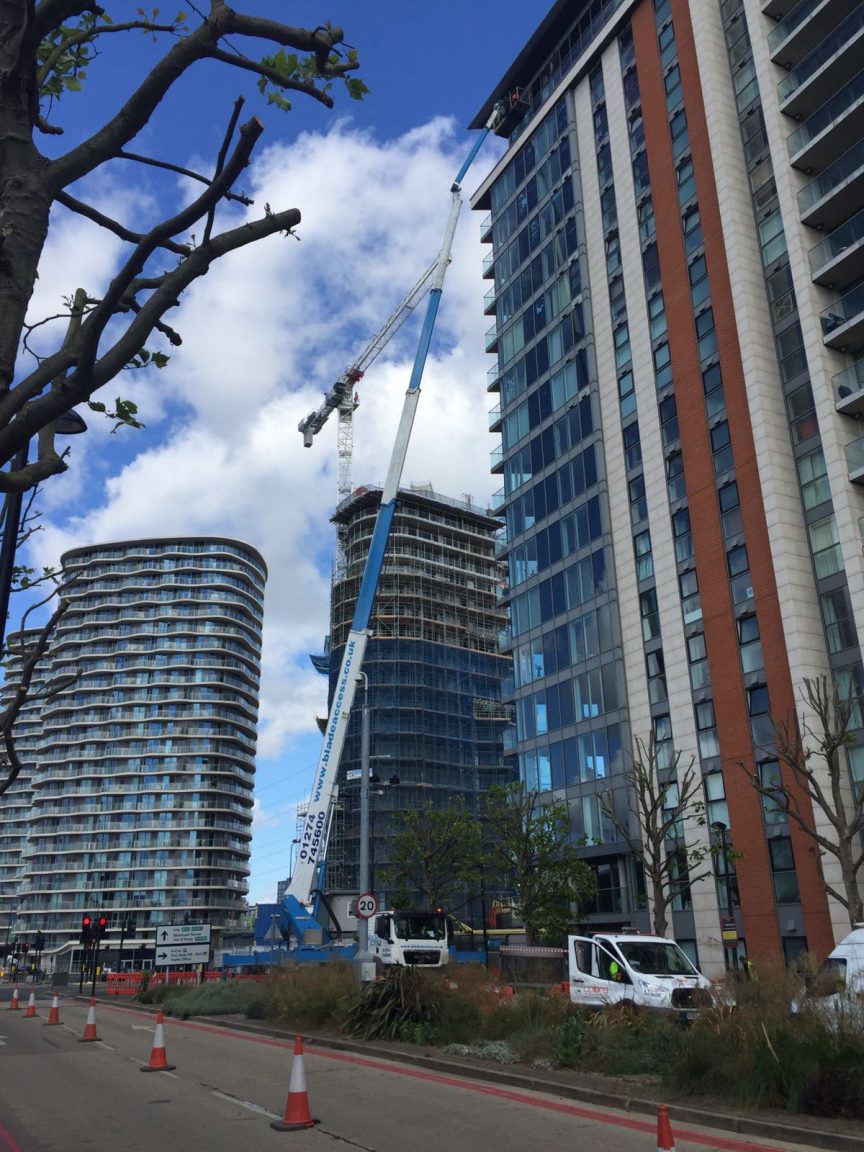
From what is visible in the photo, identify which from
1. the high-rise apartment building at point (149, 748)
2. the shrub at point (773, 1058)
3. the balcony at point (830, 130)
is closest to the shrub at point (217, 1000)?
the shrub at point (773, 1058)

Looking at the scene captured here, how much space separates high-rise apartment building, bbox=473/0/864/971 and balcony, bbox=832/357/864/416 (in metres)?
0.11

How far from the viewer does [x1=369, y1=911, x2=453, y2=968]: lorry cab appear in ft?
91.8

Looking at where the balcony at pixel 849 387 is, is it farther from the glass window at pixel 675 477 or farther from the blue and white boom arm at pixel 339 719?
the blue and white boom arm at pixel 339 719

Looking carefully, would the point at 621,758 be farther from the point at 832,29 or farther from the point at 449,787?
the point at 449,787

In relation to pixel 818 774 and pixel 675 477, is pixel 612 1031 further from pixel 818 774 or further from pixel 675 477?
pixel 675 477

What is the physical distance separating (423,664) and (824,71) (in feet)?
203

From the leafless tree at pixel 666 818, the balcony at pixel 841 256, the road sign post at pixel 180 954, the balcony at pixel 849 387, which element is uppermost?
the balcony at pixel 841 256

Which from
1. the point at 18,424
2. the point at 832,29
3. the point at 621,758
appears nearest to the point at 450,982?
the point at 18,424

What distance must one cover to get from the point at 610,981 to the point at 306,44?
1643 cm

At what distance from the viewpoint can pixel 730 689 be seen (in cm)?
3581

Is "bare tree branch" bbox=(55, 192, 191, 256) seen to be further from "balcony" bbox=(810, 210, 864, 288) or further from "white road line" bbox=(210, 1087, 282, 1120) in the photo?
"balcony" bbox=(810, 210, 864, 288)

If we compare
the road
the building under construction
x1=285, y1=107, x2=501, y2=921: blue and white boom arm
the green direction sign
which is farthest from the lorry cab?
the building under construction

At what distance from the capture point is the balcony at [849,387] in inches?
1315

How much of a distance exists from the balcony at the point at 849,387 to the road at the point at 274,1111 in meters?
27.4
